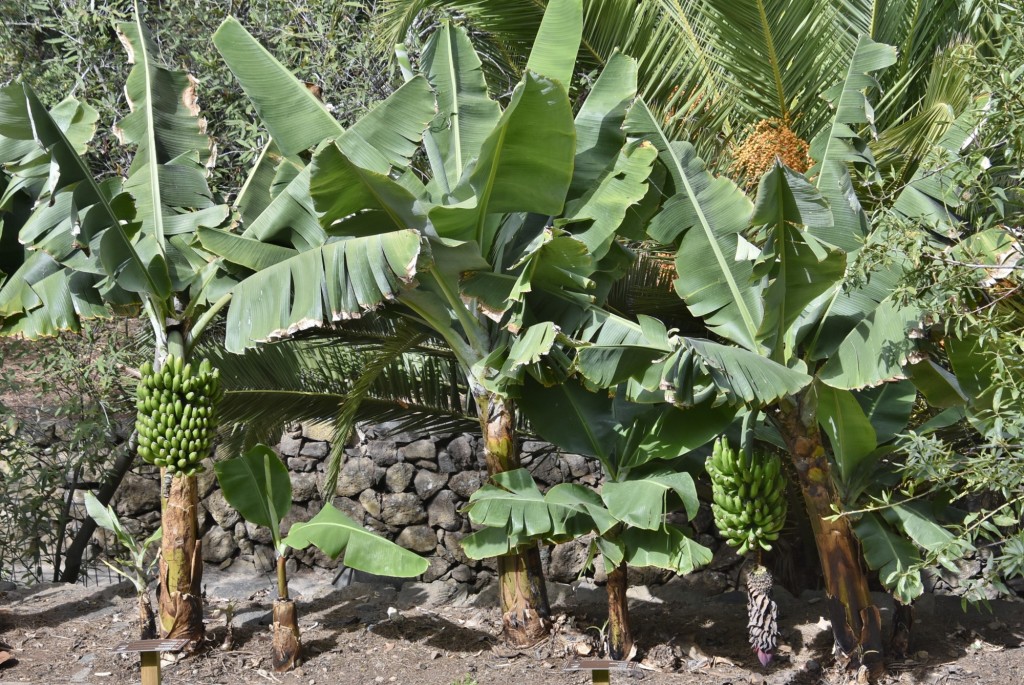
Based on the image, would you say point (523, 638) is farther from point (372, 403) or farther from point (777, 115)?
point (777, 115)

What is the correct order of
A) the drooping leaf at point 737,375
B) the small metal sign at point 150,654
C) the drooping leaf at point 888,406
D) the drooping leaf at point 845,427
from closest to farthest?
the small metal sign at point 150,654 → the drooping leaf at point 737,375 → the drooping leaf at point 845,427 → the drooping leaf at point 888,406

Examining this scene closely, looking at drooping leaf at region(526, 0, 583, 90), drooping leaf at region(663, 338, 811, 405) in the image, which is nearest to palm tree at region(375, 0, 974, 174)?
drooping leaf at region(526, 0, 583, 90)

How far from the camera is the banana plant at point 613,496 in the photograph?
20.1ft

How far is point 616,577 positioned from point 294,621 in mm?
2325

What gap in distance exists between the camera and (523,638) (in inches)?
273

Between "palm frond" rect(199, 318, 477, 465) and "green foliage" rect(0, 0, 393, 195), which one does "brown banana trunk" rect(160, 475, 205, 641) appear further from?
"green foliage" rect(0, 0, 393, 195)

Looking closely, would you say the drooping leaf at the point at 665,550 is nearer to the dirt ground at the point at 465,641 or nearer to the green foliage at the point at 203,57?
the dirt ground at the point at 465,641

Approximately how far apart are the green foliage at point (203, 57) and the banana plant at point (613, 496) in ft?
14.1

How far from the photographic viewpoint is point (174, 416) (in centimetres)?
647

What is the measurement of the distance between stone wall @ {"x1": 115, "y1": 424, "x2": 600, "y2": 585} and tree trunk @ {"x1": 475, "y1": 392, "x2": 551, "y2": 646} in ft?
7.59

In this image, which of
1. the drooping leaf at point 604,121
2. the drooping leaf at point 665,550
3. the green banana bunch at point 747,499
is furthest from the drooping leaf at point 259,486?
the green banana bunch at point 747,499

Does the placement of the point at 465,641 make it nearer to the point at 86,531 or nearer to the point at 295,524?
the point at 295,524

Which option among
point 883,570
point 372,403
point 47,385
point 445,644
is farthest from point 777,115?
point 47,385

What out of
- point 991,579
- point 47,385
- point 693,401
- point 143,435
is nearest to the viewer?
point 991,579
